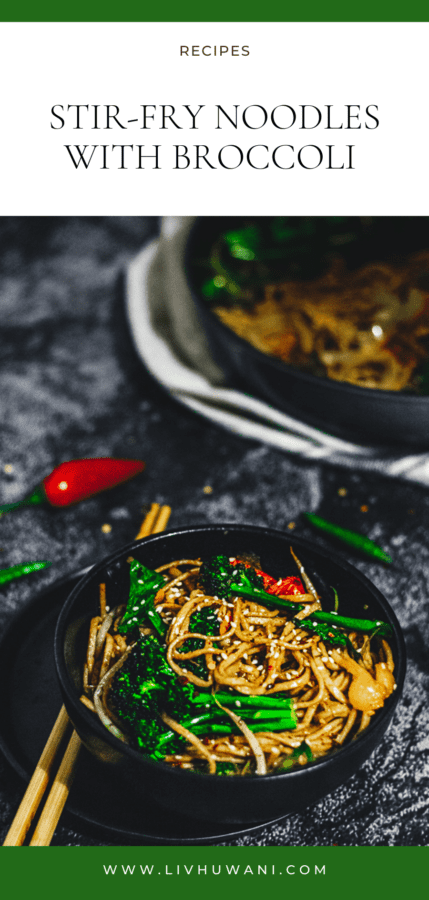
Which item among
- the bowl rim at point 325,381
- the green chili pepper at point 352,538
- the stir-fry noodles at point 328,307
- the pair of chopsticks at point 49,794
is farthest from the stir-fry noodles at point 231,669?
the stir-fry noodles at point 328,307

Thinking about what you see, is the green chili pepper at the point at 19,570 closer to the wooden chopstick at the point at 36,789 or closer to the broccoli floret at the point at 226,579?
the wooden chopstick at the point at 36,789

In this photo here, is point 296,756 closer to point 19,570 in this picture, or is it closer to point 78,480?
point 19,570

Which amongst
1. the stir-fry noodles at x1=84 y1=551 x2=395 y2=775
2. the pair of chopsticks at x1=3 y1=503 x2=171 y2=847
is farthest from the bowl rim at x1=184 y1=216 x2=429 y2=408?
the pair of chopsticks at x1=3 y1=503 x2=171 y2=847

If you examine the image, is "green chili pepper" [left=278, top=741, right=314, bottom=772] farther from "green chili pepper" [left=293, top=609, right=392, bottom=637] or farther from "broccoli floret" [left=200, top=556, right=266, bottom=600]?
"broccoli floret" [left=200, top=556, right=266, bottom=600]

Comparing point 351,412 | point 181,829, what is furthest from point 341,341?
point 181,829

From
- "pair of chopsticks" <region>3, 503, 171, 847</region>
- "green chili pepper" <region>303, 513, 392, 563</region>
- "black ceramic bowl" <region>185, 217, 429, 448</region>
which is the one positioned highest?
"black ceramic bowl" <region>185, 217, 429, 448</region>
